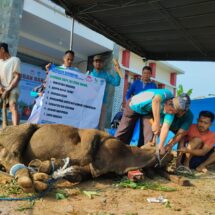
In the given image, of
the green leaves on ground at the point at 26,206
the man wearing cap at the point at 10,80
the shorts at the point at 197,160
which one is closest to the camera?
the green leaves on ground at the point at 26,206

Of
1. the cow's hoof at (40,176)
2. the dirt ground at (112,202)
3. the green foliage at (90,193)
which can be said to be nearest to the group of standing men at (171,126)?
the dirt ground at (112,202)

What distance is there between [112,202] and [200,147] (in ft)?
7.41

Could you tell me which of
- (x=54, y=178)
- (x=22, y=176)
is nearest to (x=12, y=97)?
(x=54, y=178)

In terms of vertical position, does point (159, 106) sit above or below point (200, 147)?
above

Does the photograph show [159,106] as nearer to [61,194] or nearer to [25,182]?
[61,194]

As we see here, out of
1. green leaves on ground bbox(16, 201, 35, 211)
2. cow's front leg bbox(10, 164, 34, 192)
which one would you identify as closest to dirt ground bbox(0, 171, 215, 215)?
green leaves on ground bbox(16, 201, 35, 211)

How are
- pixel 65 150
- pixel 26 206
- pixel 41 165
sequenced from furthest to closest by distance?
1. pixel 65 150
2. pixel 41 165
3. pixel 26 206

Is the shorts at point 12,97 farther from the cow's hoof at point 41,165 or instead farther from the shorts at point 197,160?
the shorts at point 197,160

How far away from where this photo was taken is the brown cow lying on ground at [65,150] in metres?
3.32

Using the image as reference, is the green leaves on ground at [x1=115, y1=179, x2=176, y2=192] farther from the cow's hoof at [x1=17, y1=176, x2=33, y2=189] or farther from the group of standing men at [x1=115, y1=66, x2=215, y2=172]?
the cow's hoof at [x1=17, y1=176, x2=33, y2=189]

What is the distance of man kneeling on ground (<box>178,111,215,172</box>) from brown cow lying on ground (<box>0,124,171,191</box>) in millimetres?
1281

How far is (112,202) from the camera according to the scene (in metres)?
2.95

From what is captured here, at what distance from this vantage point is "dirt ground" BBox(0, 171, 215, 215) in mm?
2672

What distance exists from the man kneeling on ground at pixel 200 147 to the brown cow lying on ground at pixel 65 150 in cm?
128
